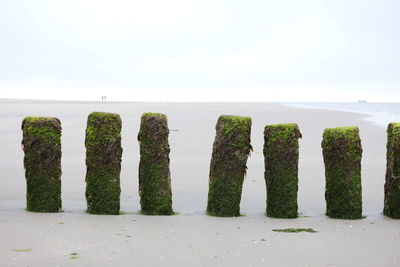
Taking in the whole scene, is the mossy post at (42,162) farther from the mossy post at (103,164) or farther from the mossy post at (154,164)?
the mossy post at (154,164)

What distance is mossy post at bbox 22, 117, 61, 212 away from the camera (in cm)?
674

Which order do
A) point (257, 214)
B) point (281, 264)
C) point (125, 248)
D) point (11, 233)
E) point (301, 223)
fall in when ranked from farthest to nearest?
1. point (257, 214)
2. point (301, 223)
3. point (11, 233)
4. point (125, 248)
5. point (281, 264)

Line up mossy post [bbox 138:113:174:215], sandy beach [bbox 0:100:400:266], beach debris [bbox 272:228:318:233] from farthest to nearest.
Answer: mossy post [bbox 138:113:174:215]
beach debris [bbox 272:228:318:233]
sandy beach [bbox 0:100:400:266]

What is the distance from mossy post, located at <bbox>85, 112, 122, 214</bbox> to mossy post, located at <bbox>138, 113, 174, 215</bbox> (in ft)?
1.10

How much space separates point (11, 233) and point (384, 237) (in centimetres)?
396

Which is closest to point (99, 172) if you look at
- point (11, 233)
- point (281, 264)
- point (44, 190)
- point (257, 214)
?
point (44, 190)

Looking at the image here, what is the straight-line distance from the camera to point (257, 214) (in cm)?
721

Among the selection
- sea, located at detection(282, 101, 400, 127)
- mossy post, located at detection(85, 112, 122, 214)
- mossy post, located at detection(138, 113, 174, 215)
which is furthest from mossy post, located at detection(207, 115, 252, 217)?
sea, located at detection(282, 101, 400, 127)

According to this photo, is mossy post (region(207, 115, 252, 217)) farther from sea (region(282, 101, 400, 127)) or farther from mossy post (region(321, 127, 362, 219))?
sea (region(282, 101, 400, 127))

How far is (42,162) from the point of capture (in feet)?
22.1

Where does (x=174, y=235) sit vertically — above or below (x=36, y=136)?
below

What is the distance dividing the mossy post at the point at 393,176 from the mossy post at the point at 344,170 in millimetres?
412

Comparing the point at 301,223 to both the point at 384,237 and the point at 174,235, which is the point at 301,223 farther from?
the point at 174,235

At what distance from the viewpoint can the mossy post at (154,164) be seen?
6.85m
